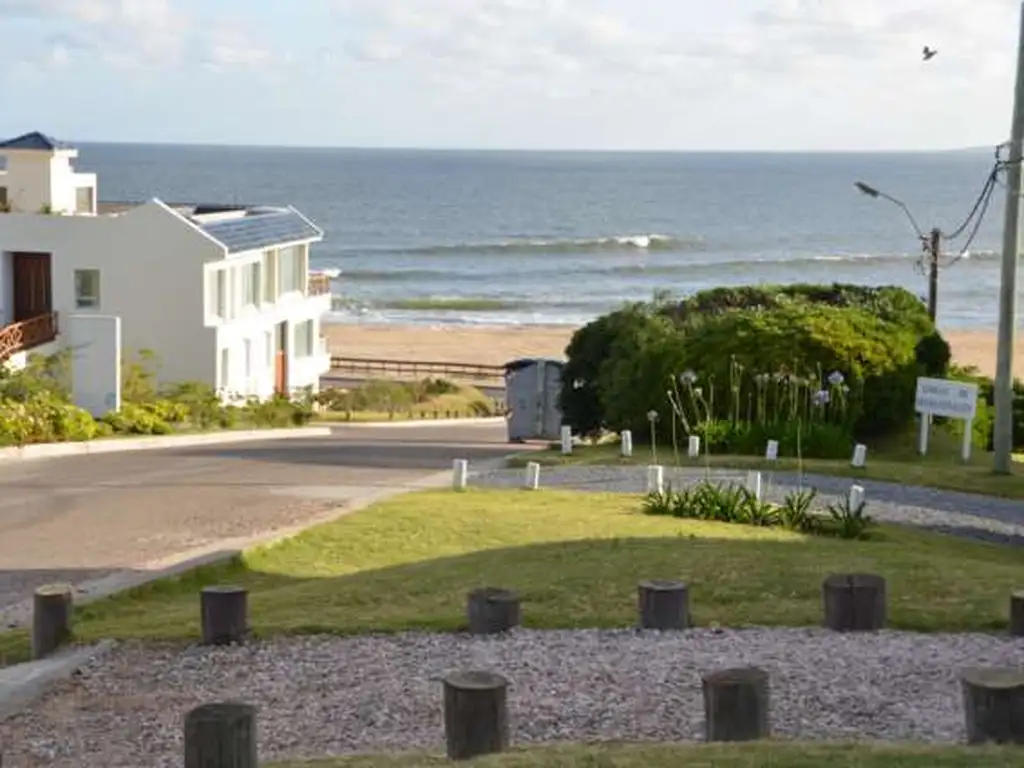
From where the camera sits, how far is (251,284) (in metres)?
41.2

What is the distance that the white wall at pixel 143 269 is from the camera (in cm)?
3759

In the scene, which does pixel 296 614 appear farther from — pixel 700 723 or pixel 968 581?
pixel 968 581

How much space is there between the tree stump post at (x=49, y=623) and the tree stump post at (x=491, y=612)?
2.56 m

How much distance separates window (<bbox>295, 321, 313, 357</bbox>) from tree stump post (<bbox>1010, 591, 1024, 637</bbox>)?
36357 millimetres

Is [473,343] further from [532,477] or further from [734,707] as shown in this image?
[734,707]

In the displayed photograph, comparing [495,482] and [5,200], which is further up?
[5,200]

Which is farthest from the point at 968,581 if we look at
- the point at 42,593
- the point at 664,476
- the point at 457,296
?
the point at 457,296

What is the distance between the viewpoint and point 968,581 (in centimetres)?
1178

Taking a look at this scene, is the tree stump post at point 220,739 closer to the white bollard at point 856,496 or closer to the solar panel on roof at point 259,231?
the white bollard at point 856,496

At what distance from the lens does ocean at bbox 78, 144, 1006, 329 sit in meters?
82.8

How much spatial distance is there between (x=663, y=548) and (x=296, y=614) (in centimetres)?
330

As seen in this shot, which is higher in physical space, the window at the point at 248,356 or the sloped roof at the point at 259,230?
the sloped roof at the point at 259,230

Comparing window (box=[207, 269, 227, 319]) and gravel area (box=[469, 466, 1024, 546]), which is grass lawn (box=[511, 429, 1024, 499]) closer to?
gravel area (box=[469, 466, 1024, 546])

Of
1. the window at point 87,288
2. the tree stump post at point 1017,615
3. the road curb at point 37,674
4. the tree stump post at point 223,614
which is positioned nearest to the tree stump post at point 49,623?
the road curb at point 37,674
